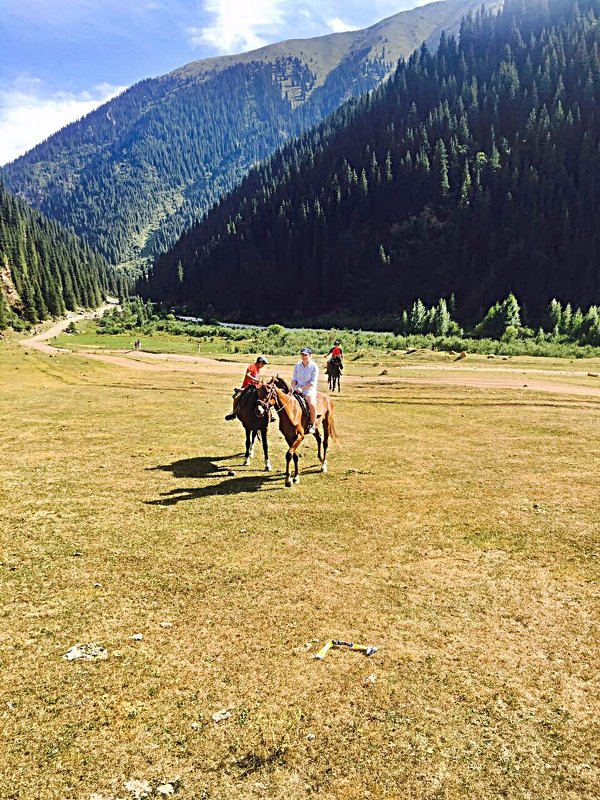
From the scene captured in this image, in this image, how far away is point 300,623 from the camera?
29.6 feet

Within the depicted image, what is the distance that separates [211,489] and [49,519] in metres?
4.57

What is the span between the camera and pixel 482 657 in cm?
813

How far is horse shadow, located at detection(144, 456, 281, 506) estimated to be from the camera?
593 inches

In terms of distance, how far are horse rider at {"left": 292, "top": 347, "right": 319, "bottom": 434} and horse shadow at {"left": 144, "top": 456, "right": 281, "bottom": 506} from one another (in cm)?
241

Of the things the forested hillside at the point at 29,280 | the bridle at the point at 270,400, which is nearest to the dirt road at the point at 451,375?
the bridle at the point at 270,400

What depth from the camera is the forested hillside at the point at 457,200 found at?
132m

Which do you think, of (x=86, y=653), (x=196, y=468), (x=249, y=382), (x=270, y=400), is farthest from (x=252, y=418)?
(x=86, y=653)

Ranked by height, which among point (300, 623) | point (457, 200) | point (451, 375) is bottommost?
point (300, 623)

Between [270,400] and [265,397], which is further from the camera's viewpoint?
[270,400]

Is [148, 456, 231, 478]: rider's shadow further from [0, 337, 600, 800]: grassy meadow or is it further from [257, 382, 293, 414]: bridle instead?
[257, 382, 293, 414]: bridle

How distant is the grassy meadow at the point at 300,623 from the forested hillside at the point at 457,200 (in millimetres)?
114371

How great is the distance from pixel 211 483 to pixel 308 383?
178 inches

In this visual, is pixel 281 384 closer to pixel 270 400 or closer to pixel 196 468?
pixel 270 400

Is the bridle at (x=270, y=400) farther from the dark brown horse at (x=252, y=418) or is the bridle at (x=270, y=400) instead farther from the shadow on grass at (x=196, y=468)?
the shadow on grass at (x=196, y=468)
